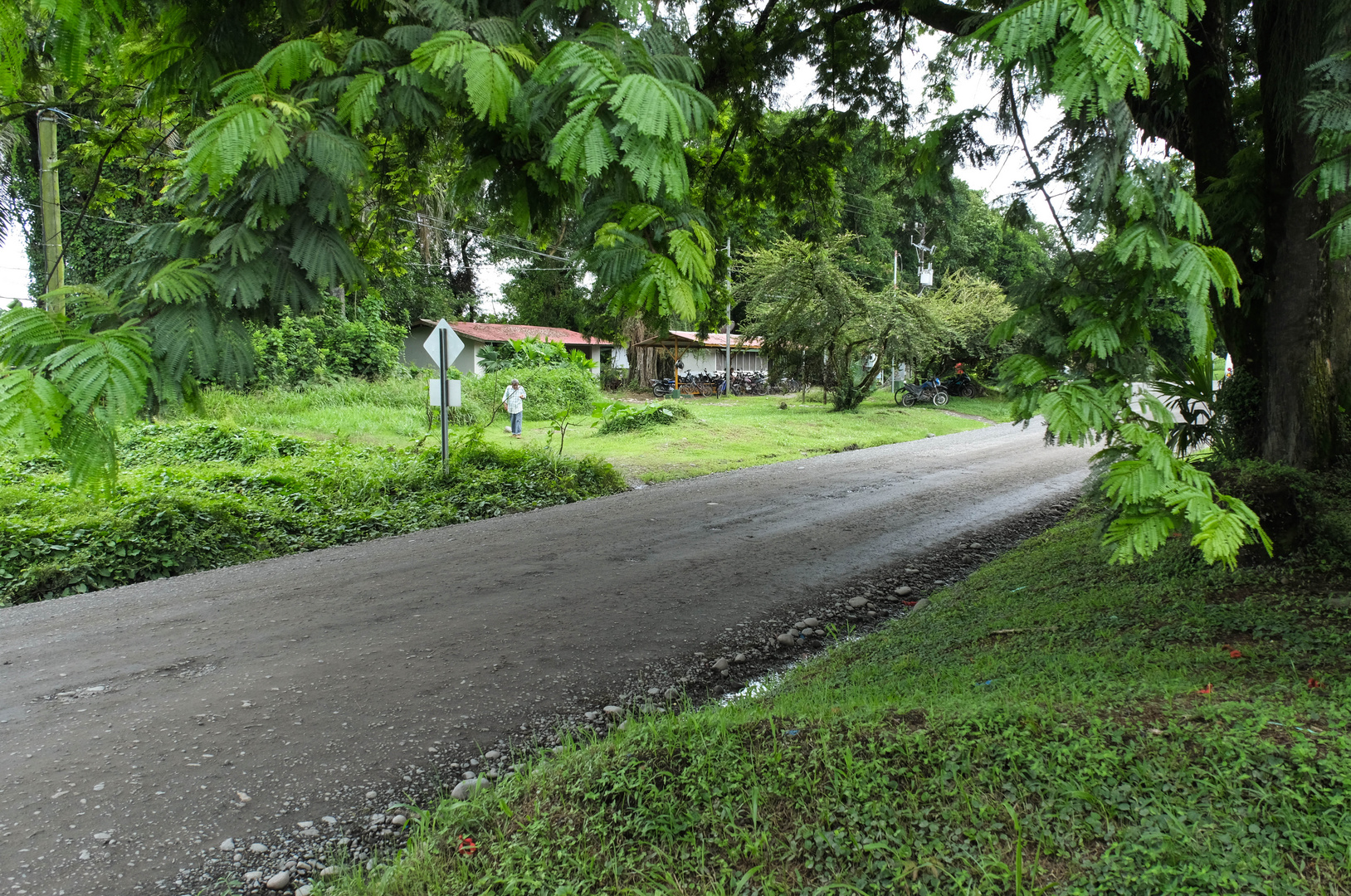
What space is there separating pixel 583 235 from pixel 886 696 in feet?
8.48

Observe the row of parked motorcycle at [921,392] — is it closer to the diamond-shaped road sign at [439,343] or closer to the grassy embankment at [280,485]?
the grassy embankment at [280,485]

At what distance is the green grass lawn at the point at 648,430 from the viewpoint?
15.8 m

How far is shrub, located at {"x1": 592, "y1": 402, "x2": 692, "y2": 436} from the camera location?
63.0 feet

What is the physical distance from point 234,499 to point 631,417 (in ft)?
36.8

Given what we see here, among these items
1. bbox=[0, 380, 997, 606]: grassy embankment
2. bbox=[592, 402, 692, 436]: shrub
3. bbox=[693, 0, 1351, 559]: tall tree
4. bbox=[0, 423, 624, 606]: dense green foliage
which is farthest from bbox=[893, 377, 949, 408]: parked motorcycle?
bbox=[693, 0, 1351, 559]: tall tree

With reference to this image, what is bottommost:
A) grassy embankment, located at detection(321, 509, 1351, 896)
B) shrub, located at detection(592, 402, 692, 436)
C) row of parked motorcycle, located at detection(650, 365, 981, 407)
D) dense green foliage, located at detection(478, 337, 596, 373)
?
grassy embankment, located at detection(321, 509, 1351, 896)

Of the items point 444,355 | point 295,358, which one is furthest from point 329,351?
point 444,355

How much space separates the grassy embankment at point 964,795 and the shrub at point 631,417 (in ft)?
49.9

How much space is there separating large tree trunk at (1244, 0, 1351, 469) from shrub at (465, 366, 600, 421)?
59.2 feet

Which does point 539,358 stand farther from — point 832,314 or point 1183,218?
point 1183,218

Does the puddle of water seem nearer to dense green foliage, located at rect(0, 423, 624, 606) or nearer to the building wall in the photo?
dense green foliage, located at rect(0, 423, 624, 606)

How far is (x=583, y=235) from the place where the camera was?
3689 mm

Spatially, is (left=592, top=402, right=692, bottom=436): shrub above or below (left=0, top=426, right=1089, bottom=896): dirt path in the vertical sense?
above

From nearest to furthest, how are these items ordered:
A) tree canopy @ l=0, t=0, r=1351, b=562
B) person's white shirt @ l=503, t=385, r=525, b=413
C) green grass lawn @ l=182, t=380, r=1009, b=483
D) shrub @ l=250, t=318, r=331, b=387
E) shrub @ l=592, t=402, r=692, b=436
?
tree canopy @ l=0, t=0, r=1351, b=562, green grass lawn @ l=182, t=380, r=1009, b=483, person's white shirt @ l=503, t=385, r=525, b=413, shrub @ l=592, t=402, r=692, b=436, shrub @ l=250, t=318, r=331, b=387
